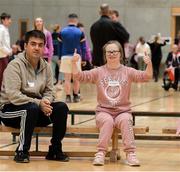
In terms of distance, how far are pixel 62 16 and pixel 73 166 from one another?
19.9 metres

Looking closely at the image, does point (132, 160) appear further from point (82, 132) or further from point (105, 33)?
point (105, 33)

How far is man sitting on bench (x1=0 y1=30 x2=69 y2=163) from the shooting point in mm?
6273

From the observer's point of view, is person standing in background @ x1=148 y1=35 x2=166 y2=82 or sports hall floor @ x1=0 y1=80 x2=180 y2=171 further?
person standing in background @ x1=148 y1=35 x2=166 y2=82

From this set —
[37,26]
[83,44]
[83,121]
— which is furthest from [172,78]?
[83,121]

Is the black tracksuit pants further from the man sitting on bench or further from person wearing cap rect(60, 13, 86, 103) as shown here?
person wearing cap rect(60, 13, 86, 103)

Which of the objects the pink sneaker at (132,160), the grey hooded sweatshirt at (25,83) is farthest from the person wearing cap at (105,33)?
the pink sneaker at (132,160)

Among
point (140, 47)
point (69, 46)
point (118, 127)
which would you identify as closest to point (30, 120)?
point (118, 127)

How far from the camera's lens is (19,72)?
21.2 ft

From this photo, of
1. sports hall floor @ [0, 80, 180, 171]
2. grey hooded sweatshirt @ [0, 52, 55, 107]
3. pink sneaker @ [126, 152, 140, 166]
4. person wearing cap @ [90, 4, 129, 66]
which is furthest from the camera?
person wearing cap @ [90, 4, 129, 66]

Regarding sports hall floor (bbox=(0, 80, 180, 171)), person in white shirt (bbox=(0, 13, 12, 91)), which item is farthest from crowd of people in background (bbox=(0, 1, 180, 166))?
person in white shirt (bbox=(0, 13, 12, 91))

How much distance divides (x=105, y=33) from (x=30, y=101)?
15.7ft

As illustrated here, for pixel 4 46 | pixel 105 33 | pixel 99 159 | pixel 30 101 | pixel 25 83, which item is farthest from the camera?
pixel 4 46

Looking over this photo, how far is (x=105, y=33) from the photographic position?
35.9ft

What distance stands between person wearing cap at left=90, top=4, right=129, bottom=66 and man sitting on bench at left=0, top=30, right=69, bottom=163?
13.7 ft
